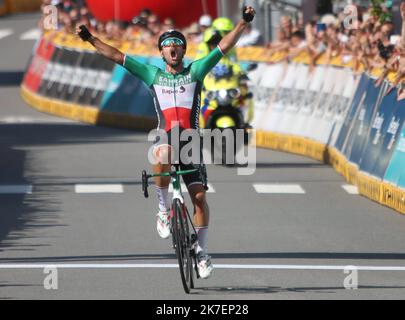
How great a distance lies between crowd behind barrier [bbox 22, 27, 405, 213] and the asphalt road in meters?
0.39

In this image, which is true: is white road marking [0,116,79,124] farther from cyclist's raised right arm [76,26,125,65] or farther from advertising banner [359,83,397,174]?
cyclist's raised right arm [76,26,125,65]

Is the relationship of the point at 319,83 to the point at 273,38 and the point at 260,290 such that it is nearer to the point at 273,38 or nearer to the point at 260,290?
the point at 273,38

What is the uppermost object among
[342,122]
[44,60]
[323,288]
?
[323,288]

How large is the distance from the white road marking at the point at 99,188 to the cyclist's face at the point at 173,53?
6.85 m

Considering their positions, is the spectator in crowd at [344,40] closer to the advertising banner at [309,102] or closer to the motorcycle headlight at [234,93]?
the advertising banner at [309,102]

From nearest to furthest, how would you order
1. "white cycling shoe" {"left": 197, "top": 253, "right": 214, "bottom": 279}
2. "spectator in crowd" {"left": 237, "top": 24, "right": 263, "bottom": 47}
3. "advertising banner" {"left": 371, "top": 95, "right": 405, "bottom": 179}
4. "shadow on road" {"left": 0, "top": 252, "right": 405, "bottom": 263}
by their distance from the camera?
1. "white cycling shoe" {"left": 197, "top": 253, "right": 214, "bottom": 279}
2. "shadow on road" {"left": 0, "top": 252, "right": 405, "bottom": 263}
3. "advertising banner" {"left": 371, "top": 95, "right": 405, "bottom": 179}
4. "spectator in crowd" {"left": 237, "top": 24, "right": 263, "bottom": 47}

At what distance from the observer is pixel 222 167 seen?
22938mm

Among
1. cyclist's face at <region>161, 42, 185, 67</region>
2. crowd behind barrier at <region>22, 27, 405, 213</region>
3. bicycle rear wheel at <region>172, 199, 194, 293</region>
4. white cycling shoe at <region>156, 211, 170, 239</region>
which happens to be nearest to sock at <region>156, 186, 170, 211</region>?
white cycling shoe at <region>156, 211, 170, 239</region>

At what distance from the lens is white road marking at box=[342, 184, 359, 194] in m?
19.8

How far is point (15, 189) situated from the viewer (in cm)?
1986

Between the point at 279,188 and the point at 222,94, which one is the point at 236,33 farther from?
Result: the point at 222,94

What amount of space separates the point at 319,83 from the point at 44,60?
40.8ft

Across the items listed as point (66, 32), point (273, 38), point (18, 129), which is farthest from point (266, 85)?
point (66, 32)
